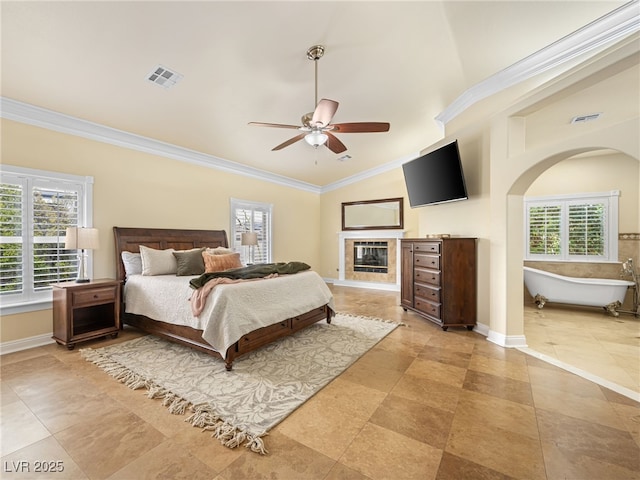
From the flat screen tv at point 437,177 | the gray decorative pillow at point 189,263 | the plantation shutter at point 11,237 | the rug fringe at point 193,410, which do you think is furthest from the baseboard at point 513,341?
the plantation shutter at point 11,237

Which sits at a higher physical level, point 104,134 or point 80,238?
point 104,134

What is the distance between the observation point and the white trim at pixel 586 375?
2.15 meters

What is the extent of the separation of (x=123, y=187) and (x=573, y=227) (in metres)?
7.77

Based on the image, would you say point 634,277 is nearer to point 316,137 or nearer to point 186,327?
point 316,137

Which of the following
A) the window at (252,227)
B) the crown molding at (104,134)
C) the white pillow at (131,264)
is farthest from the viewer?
the window at (252,227)

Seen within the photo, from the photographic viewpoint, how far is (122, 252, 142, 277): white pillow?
379cm

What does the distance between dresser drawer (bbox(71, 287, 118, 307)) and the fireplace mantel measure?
17.3 feet

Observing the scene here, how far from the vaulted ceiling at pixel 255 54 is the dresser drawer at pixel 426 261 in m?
2.28

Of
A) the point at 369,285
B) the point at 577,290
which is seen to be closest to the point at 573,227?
the point at 577,290

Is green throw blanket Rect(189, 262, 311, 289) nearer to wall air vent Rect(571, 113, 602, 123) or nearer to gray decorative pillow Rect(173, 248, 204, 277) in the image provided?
gray decorative pillow Rect(173, 248, 204, 277)

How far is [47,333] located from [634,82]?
6.95 meters

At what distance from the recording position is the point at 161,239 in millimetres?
4328

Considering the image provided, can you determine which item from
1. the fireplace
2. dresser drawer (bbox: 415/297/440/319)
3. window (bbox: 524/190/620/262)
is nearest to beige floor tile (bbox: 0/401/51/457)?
dresser drawer (bbox: 415/297/440/319)

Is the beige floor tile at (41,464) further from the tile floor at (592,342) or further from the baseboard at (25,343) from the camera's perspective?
the tile floor at (592,342)
